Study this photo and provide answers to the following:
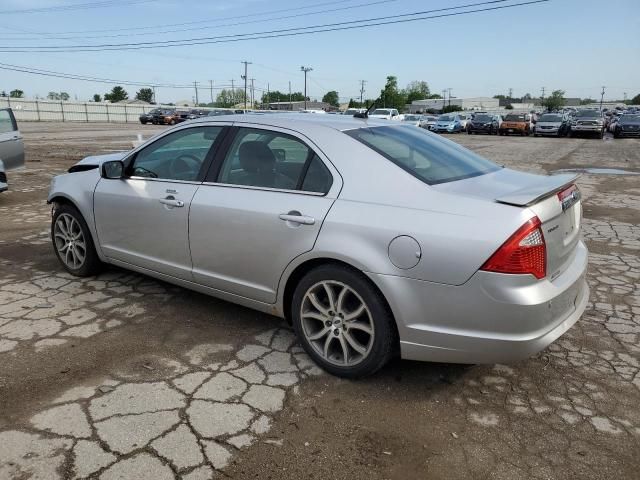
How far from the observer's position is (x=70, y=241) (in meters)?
4.90

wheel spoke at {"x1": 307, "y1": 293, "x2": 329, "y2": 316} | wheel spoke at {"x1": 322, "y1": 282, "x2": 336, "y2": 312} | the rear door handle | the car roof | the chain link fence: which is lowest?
the chain link fence

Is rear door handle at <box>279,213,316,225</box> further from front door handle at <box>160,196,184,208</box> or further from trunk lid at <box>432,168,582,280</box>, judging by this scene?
front door handle at <box>160,196,184,208</box>

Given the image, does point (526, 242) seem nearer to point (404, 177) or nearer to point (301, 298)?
point (404, 177)

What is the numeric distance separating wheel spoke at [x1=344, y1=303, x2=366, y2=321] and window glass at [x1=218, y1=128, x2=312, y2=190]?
0.86m

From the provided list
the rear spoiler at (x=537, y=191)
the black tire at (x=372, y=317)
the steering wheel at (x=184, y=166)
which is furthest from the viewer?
the steering wheel at (x=184, y=166)

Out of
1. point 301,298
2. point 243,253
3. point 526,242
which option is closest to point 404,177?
point 526,242

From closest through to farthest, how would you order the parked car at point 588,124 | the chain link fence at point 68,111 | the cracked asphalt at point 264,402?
the cracked asphalt at point 264,402, the parked car at point 588,124, the chain link fence at point 68,111

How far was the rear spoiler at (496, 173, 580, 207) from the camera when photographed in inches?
106

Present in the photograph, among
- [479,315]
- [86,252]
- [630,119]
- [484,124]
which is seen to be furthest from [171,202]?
[484,124]

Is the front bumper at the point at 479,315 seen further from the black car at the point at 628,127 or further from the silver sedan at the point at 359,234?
the black car at the point at 628,127

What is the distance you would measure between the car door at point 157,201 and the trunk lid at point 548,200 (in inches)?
72.2

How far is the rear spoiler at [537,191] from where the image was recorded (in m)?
2.69

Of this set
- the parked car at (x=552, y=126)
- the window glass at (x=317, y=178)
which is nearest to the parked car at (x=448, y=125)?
the parked car at (x=552, y=126)

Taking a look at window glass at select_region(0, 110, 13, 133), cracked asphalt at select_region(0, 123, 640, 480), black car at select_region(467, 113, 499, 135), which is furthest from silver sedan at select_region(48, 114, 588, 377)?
black car at select_region(467, 113, 499, 135)
